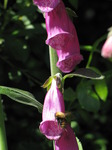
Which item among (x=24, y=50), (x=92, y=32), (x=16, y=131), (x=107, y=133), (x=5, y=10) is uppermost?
(x=5, y=10)

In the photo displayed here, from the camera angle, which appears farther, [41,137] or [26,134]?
[26,134]

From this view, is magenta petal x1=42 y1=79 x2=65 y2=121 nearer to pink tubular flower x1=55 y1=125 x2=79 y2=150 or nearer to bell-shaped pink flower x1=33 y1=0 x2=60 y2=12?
pink tubular flower x1=55 y1=125 x2=79 y2=150

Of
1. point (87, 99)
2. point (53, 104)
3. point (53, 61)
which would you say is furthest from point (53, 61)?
point (87, 99)

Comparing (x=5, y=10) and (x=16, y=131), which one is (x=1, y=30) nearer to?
(x=5, y=10)

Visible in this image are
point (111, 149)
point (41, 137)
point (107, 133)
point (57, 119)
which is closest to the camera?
point (57, 119)

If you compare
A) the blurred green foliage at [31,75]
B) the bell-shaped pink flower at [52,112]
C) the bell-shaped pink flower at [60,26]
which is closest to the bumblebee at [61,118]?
the bell-shaped pink flower at [52,112]

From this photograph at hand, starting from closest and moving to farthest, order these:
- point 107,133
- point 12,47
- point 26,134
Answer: point 12,47 < point 26,134 < point 107,133

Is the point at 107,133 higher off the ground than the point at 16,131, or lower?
lower

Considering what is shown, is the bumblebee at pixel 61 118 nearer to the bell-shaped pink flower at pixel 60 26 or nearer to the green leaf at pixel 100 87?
the bell-shaped pink flower at pixel 60 26

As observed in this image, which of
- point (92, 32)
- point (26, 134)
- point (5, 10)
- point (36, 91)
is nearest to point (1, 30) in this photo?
point (5, 10)
